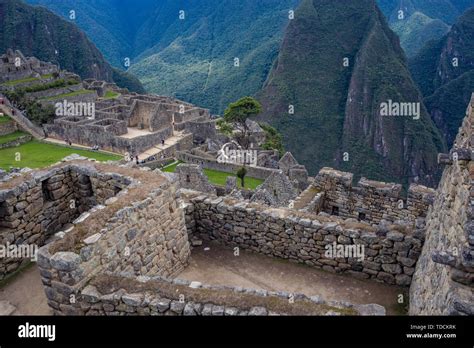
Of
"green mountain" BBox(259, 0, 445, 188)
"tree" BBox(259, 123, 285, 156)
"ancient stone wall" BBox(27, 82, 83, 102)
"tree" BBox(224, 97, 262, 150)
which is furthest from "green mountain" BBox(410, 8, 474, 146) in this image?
"ancient stone wall" BBox(27, 82, 83, 102)

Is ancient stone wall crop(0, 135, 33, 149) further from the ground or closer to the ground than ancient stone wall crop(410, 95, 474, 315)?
closer to the ground

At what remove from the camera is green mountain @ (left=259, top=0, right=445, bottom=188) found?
103 meters

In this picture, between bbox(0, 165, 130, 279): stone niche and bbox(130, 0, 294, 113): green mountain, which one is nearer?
bbox(0, 165, 130, 279): stone niche

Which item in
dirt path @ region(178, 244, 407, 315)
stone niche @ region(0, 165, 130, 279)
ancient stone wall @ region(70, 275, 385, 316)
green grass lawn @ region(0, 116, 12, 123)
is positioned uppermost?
stone niche @ region(0, 165, 130, 279)

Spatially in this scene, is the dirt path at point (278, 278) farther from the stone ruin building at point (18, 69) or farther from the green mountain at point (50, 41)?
the green mountain at point (50, 41)

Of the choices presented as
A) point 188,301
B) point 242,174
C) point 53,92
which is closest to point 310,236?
point 188,301

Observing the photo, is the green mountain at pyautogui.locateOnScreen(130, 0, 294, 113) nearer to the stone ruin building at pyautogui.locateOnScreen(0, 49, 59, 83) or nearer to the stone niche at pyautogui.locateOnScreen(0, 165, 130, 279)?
the stone ruin building at pyautogui.locateOnScreen(0, 49, 59, 83)

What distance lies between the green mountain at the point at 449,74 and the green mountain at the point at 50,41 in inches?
3772

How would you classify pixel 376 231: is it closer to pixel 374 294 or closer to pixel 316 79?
pixel 374 294

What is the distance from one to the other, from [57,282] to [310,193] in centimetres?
685

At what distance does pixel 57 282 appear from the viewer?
17.1 feet

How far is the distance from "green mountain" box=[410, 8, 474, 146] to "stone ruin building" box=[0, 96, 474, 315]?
119545 millimetres

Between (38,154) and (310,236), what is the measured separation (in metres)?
31.2

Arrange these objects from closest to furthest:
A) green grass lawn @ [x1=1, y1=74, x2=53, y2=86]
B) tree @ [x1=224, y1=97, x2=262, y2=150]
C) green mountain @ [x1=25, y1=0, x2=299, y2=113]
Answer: tree @ [x1=224, y1=97, x2=262, y2=150]
green grass lawn @ [x1=1, y1=74, x2=53, y2=86]
green mountain @ [x1=25, y1=0, x2=299, y2=113]
